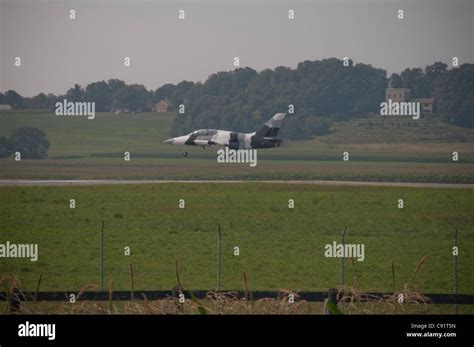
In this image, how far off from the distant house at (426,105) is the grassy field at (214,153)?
344 mm

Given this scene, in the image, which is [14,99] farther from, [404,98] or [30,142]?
[404,98]

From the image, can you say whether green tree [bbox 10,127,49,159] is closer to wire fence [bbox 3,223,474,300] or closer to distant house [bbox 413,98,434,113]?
wire fence [bbox 3,223,474,300]

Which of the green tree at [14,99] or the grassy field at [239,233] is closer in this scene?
the grassy field at [239,233]

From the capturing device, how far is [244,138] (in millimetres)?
22609

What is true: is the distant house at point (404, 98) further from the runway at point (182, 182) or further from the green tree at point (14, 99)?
the green tree at point (14, 99)

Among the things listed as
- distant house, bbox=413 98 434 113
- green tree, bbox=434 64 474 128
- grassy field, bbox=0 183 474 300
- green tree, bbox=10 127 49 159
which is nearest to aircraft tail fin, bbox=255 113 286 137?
grassy field, bbox=0 183 474 300

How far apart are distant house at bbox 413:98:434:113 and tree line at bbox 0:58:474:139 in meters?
0.14

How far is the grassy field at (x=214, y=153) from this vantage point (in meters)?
22.4

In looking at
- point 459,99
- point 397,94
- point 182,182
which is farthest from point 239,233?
point 459,99

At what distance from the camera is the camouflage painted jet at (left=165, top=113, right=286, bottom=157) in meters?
22.5

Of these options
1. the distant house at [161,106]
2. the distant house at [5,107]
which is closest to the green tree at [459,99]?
the distant house at [161,106]
